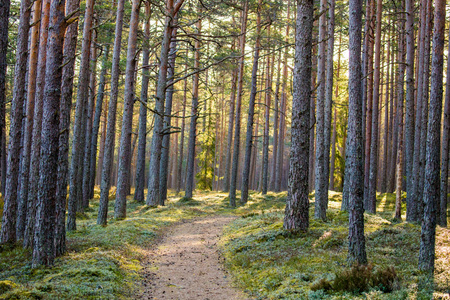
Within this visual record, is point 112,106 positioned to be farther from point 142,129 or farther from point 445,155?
point 445,155

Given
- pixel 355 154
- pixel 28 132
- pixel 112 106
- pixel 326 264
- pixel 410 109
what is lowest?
pixel 326 264

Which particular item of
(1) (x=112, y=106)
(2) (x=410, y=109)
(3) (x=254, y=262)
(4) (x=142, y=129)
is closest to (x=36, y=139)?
(1) (x=112, y=106)

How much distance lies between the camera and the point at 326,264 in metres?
7.66

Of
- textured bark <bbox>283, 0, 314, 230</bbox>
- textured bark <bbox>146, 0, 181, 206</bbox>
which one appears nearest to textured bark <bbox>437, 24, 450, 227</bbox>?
textured bark <bbox>283, 0, 314, 230</bbox>

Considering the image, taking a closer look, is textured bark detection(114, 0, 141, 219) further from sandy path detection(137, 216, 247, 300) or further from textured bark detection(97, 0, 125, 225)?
sandy path detection(137, 216, 247, 300)

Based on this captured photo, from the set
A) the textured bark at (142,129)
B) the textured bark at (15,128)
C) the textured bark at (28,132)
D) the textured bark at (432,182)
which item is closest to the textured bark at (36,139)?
the textured bark at (15,128)

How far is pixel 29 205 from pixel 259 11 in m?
18.1

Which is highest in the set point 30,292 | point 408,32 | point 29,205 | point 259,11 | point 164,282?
point 259,11

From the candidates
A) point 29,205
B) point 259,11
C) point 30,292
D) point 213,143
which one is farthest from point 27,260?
point 213,143

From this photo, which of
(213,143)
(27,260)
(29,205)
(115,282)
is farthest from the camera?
(213,143)

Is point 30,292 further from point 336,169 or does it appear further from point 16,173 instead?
point 336,169

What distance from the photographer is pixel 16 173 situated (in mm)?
9859

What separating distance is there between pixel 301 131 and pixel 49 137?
661cm

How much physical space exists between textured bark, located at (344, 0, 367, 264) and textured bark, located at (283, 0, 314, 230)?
2360 millimetres
